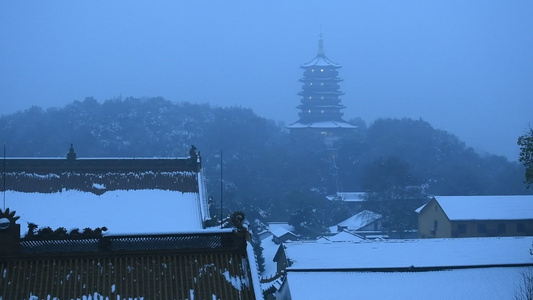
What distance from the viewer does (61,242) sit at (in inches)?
402

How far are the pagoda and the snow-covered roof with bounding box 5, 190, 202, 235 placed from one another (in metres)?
55.7

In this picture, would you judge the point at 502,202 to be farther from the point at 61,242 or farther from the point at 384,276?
the point at 61,242

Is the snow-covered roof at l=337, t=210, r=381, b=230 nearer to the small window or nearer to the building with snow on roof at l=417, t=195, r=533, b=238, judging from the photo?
the building with snow on roof at l=417, t=195, r=533, b=238

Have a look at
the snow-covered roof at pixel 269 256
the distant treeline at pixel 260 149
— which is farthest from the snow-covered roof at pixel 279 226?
the snow-covered roof at pixel 269 256

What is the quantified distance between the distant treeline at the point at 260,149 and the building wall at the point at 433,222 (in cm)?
909

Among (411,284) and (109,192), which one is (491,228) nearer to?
(411,284)

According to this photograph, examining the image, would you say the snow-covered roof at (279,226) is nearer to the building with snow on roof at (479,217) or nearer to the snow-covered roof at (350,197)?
the building with snow on roof at (479,217)

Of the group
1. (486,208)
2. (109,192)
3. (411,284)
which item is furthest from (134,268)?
(486,208)

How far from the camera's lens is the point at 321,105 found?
8106 cm

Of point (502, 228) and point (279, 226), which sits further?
point (279, 226)

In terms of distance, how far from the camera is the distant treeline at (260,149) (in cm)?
5584

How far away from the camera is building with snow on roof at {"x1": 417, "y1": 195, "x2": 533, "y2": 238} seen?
34906 mm

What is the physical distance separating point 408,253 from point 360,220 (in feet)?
77.2

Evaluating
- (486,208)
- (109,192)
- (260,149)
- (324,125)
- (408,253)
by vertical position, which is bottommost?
(408,253)
